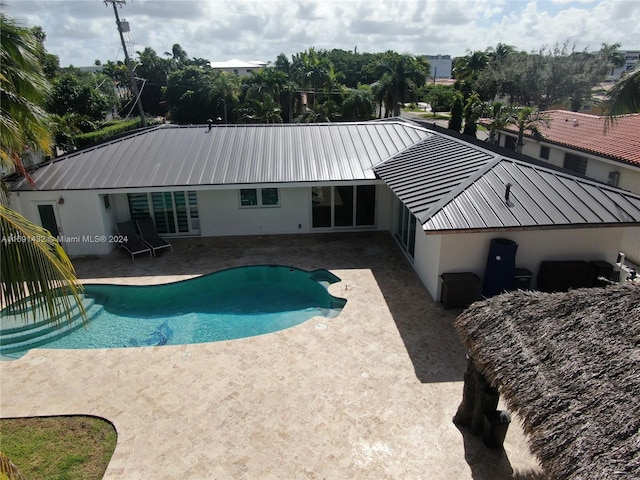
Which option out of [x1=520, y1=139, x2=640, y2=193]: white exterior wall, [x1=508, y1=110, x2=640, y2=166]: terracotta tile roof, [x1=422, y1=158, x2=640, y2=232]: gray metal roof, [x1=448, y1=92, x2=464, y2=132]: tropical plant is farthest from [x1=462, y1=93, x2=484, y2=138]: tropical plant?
[x1=422, y1=158, x2=640, y2=232]: gray metal roof

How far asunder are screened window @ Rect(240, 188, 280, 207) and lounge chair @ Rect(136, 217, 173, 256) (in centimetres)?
345

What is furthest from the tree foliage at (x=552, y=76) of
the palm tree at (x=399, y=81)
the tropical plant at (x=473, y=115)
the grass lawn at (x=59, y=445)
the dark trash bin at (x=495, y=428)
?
the grass lawn at (x=59, y=445)

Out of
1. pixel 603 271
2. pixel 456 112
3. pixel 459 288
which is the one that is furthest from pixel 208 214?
pixel 456 112

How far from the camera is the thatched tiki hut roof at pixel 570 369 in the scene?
5.13 meters

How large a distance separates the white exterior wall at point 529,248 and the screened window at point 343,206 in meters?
5.92

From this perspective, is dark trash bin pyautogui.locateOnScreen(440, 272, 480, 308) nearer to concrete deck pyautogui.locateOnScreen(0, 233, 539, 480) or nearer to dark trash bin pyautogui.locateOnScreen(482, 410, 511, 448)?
concrete deck pyautogui.locateOnScreen(0, 233, 539, 480)

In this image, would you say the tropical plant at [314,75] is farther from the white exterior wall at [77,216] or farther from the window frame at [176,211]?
the white exterior wall at [77,216]

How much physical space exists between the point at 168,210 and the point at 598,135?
20.9 metres

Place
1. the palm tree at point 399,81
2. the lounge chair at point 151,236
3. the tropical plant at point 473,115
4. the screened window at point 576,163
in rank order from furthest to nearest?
the palm tree at point 399,81 → the tropical plant at point 473,115 → the screened window at point 576,163 → the lounge chair at point 151,236

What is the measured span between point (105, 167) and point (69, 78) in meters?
23.3

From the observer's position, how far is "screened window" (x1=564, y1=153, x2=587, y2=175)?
21484 millimetres

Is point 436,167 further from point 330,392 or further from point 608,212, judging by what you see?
point 330,392

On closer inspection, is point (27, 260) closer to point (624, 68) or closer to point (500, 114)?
point (500, 114)

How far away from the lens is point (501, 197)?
40.6ft
